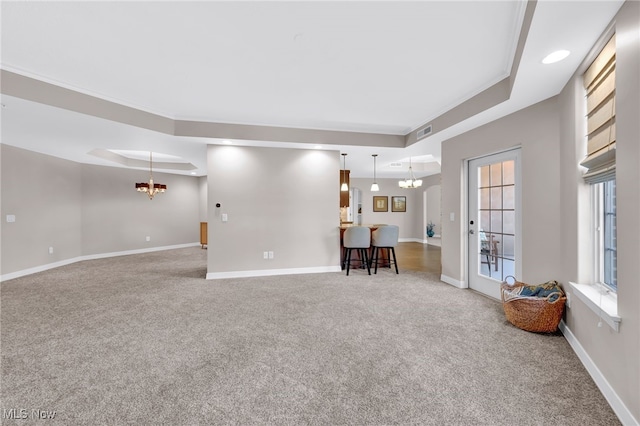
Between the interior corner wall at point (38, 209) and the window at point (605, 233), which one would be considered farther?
the interior corner wall at point (38, 209)

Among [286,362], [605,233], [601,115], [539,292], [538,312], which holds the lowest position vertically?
[286,362]

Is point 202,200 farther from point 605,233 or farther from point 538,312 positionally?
point 605,233

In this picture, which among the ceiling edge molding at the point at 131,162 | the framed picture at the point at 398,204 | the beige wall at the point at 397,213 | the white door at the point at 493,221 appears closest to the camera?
the white door at the point at 493,221

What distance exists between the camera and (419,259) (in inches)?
261

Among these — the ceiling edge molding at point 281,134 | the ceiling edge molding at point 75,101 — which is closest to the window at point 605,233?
the ceiling edge molding at point 281,134

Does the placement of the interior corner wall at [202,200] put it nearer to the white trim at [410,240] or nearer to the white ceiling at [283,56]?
the white ceiling at [283,56]

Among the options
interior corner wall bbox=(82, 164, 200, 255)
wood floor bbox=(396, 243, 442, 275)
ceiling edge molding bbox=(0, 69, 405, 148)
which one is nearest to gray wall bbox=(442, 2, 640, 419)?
wood floor bbox=(396, 243, 442, 275)

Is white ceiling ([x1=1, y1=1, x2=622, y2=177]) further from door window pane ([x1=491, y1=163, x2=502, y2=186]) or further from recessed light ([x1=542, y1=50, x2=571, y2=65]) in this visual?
door window pane ([x1=491, y1=163, x2=502, y2=186])

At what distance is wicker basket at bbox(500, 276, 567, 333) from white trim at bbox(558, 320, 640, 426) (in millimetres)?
142

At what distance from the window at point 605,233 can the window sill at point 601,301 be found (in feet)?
0.24

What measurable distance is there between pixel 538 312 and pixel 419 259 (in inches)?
161

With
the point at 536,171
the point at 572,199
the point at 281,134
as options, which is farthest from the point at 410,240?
the point at 572,199

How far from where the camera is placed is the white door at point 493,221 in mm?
3496

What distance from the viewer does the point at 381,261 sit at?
5.78 metres
